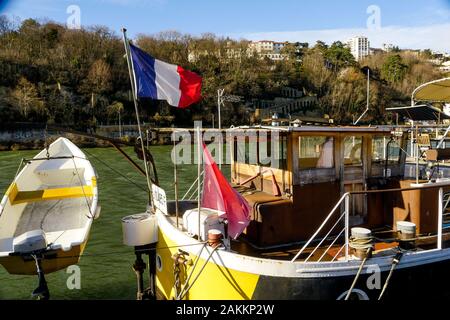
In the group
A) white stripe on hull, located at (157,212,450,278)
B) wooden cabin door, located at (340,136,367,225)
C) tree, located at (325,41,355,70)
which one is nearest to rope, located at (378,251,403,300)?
white stripe on hull, located at (157,212,450,278)

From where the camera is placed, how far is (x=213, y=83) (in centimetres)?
8550

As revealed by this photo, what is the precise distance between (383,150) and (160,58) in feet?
286

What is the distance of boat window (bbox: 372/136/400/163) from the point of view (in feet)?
27.6

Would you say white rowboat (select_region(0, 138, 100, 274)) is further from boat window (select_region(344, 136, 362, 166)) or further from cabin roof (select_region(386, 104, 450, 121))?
cabin roof (select_region(386, 104, 450, 121))

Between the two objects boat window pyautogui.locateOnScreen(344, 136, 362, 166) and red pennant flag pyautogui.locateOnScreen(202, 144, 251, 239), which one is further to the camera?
boat window pyautogui.locateOnScreen(344, 136, 362, 166)

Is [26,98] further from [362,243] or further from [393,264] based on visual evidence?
[393,264]

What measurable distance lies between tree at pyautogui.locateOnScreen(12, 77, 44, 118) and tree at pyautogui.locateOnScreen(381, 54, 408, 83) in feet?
287

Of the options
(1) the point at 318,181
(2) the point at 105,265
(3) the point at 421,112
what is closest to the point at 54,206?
(2) the point at 105,265

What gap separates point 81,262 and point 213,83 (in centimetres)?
7667

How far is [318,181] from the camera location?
7.61 m

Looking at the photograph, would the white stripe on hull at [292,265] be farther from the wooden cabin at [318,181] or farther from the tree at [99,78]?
the tree at [99,78]

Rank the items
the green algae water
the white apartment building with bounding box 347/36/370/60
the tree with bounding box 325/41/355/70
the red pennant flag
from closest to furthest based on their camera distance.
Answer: the red pennant flag, the green algae water, the tree with bounding box 325/41/355/70, the white apartment building with bounding box 347/36/370/60

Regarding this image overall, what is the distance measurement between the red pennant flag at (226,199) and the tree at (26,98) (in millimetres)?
60568
